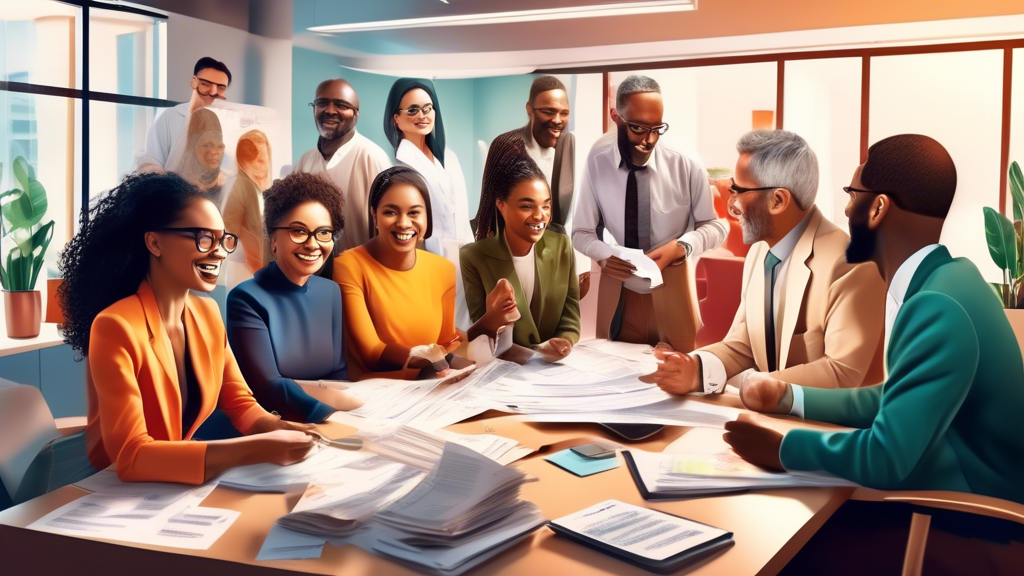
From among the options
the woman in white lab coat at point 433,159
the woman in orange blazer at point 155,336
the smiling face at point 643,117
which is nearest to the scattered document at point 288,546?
the woman in orange blazer at point 155,336

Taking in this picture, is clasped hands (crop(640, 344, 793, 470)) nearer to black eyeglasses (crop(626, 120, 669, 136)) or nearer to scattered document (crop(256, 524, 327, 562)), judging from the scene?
black eyeglasses (crop(626, 120, 669, 136))

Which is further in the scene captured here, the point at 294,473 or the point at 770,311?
the point at 770,311

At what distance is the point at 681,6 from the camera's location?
2.16 metres

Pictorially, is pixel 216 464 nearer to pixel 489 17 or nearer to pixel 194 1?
pixel 194 1

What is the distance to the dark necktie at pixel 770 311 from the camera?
7.09ft

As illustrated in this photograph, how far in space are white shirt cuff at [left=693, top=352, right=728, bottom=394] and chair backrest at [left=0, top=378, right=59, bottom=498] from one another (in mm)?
1545

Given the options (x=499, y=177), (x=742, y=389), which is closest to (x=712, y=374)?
(x=742, y=389)

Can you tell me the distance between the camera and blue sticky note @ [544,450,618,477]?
5.00ft

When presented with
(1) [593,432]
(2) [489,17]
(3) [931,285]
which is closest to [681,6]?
(2) [489,17]

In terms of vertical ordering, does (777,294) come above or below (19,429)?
above

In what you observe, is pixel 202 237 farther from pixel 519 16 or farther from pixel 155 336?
Result: pixel 519 16

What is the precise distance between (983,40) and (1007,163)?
305mm

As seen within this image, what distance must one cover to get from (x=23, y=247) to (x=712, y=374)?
1672 millimetres

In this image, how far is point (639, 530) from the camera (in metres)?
1.22
